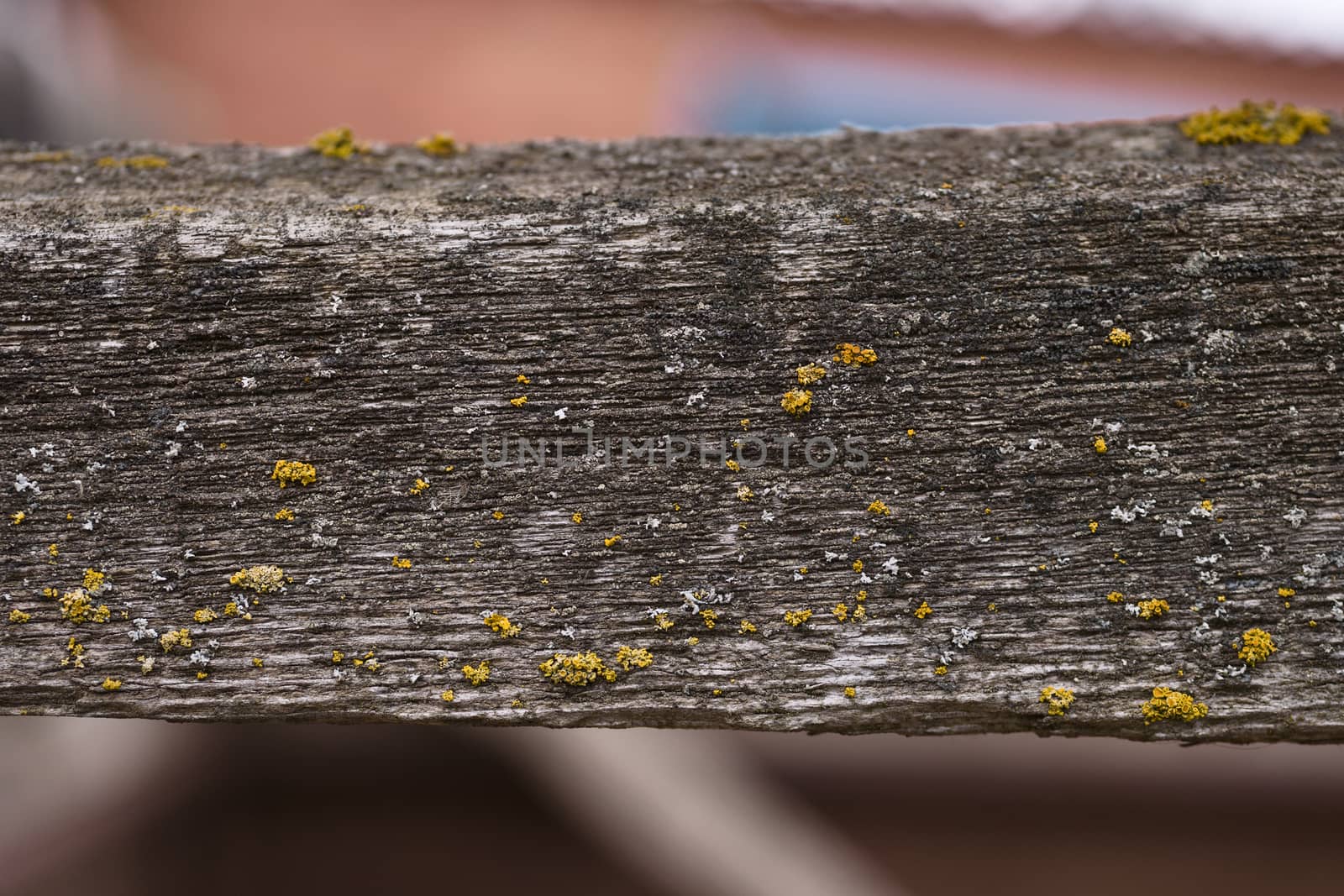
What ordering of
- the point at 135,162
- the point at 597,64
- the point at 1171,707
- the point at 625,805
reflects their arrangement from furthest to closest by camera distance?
the point at 597,64 → the point at 625,805 → the point at 135,162 → the point at 1171,707

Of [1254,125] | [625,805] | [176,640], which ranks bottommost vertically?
[625,805]

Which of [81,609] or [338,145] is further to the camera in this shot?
[338,145]

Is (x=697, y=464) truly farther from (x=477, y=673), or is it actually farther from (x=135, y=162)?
(x=135, y=162)

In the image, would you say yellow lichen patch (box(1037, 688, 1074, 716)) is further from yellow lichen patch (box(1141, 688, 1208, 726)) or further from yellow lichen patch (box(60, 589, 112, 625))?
yellow lichen patch (box(60, 589, 112, 625))

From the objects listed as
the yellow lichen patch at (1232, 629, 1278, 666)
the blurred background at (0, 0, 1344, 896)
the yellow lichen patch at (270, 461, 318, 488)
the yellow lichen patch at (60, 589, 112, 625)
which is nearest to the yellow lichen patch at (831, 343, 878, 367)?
the yellow lichen patch at (1232, 629, 1278, 666)

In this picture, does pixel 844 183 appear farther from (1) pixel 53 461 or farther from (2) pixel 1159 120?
(1) pixel 53 461

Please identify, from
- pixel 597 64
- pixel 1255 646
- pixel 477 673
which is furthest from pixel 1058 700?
pixel 597 64

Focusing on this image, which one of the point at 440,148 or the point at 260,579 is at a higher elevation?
the point at 440,148
